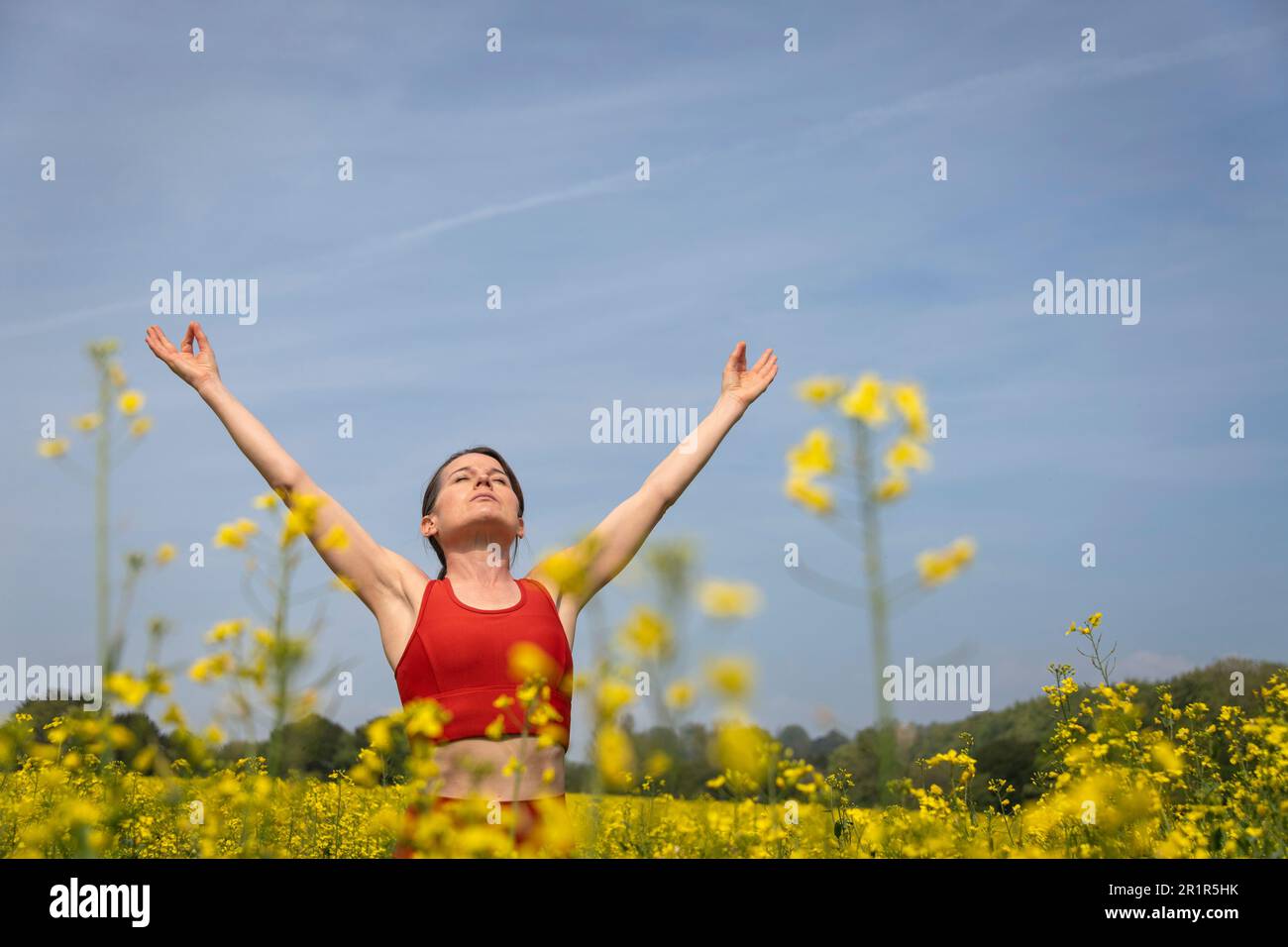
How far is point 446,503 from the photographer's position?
390cm

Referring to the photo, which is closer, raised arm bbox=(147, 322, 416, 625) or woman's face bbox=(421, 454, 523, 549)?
raised arm bbox=(147, 322, 416, 625)

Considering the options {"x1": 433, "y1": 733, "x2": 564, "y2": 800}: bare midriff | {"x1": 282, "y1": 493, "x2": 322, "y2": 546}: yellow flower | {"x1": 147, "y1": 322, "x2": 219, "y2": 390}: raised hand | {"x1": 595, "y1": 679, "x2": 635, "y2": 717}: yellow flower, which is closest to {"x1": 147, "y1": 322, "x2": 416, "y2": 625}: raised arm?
{"x1": 147, "y1": 322, "x2": 219, "y2": 390}: raised hand

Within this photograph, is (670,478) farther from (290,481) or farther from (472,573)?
(290,481)

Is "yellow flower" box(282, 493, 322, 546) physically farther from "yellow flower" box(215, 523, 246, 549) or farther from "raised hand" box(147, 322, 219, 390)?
"raised hand" box(147, 322, 219, 390)

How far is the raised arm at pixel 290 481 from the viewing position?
358cm

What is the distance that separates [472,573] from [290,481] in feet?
2.35

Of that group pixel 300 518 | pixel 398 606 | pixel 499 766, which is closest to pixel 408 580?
pixel 398 606

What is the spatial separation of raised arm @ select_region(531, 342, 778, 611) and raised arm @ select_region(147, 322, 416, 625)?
0.57 meters

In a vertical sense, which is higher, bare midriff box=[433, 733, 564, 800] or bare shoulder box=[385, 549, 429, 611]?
bare shoulder box=[385, 549, 429, 611]

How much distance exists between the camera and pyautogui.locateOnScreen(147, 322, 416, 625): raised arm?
3.58 metres

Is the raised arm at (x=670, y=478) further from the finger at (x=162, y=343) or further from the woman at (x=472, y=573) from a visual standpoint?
the finger at (x=162, y=343)

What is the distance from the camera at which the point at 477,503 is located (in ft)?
12.4
